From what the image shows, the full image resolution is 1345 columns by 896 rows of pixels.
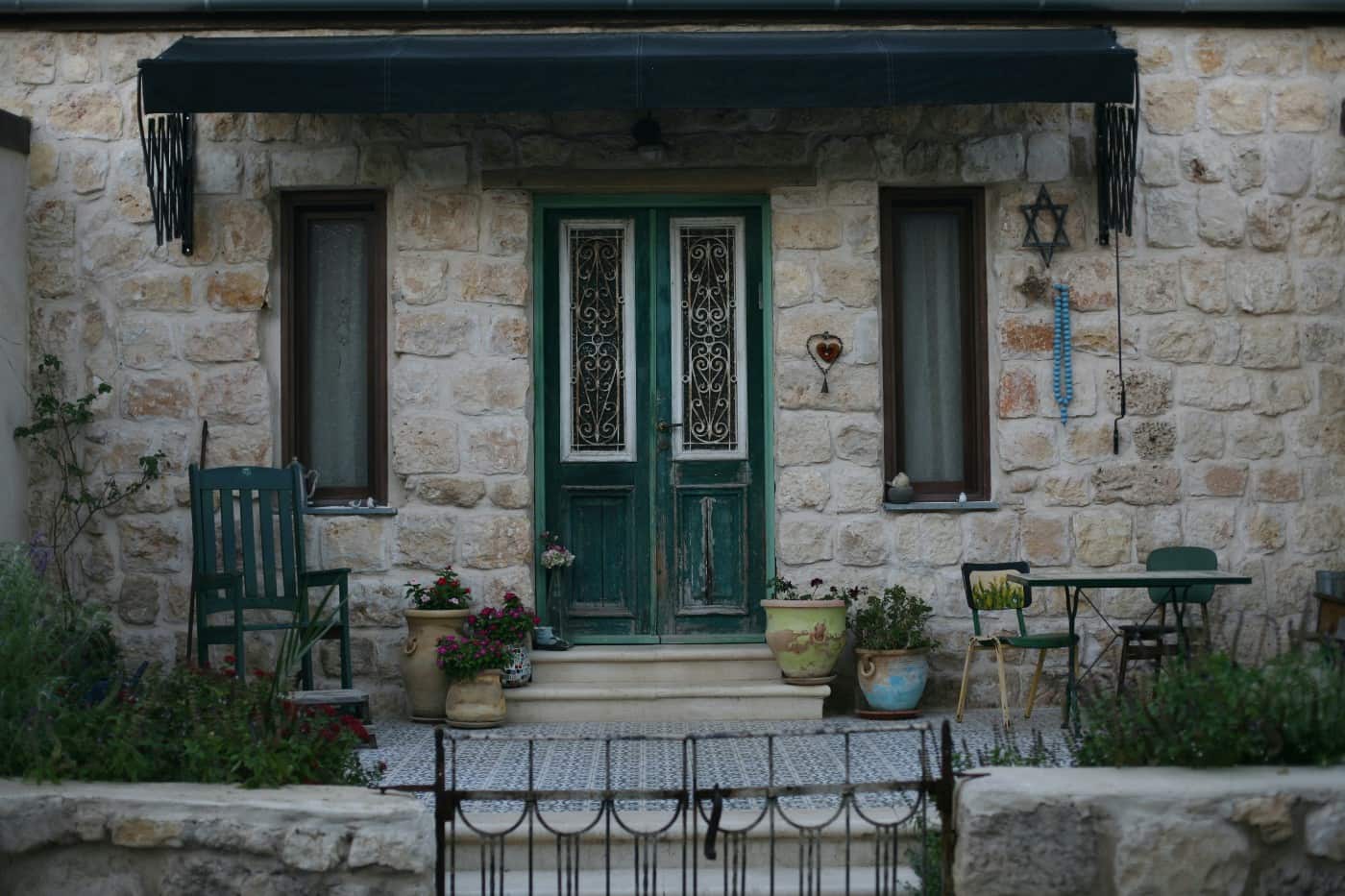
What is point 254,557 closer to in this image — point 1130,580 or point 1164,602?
point 1130,580

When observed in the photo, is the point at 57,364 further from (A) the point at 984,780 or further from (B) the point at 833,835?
(A) the point at 984,780

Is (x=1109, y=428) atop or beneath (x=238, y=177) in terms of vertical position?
beneath

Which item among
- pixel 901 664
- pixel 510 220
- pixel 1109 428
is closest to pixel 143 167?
pixel 510 220

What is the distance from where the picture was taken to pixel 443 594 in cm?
730

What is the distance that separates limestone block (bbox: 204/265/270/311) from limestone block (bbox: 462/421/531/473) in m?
1.20

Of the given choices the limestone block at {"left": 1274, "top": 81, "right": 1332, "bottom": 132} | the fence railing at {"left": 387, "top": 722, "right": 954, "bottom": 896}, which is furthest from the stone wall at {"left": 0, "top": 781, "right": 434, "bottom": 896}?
the limestone block at {"left": 1274, "top": 81, "right": 1332, "bottom": 132}

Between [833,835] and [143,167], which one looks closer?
[833,835]

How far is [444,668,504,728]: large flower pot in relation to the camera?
23.1 ft

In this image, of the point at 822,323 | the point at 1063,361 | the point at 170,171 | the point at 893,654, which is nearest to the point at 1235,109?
the point at 1063,361

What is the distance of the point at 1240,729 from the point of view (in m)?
4.32

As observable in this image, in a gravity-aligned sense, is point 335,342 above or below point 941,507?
above

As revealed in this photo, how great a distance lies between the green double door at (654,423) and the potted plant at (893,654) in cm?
68

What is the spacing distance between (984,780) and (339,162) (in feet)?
15.5

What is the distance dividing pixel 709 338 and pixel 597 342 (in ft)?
1.80
